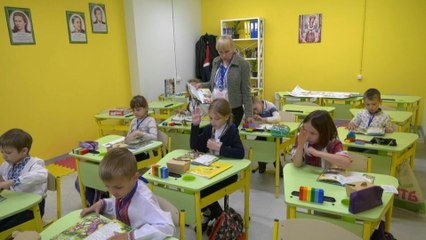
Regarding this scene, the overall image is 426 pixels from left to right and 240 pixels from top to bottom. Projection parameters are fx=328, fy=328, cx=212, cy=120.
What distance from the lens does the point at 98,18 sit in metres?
5.42

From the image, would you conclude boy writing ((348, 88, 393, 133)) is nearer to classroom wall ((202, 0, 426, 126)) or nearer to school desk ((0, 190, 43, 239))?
classroom wall ((202, 0, 426, 126))

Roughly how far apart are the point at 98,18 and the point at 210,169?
4178 millimetres

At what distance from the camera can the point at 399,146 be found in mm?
2814

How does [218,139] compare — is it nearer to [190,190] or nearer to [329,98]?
[190,190]

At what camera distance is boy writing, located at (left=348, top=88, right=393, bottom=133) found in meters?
3.44

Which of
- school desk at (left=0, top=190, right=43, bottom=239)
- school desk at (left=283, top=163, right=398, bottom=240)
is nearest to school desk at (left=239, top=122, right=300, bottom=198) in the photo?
school desk at (left=283, top=163, right=398, bottom=240)

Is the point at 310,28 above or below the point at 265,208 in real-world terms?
above

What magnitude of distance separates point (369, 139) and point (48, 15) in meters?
4.51

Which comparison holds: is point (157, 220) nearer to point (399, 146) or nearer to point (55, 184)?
point (55, 184)

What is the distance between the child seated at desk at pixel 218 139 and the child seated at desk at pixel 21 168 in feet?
3.83

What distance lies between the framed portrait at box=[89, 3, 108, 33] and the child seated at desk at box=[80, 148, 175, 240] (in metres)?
4.37

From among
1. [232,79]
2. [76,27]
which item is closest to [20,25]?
[76,27]

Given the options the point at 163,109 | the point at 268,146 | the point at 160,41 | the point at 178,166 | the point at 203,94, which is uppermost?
the point at 160,41

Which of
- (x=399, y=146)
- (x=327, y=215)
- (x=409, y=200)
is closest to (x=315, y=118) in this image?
(x=327, y=215)
